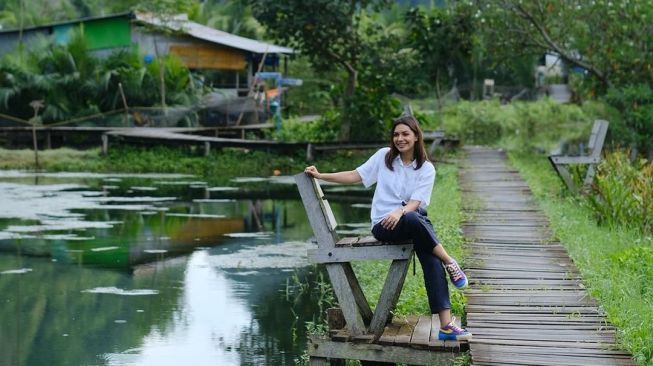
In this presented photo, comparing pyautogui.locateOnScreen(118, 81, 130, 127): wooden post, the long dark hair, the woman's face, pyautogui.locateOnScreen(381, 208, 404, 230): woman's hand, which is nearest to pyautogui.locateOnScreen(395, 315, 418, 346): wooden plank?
pyautogui.locateOnScreen(381, 208, 404, 230): woman's hand

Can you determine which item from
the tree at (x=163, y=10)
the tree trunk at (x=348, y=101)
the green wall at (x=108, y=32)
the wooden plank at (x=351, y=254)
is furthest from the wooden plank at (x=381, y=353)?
the green wall at (x=108, y=32)

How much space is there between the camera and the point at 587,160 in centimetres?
1526

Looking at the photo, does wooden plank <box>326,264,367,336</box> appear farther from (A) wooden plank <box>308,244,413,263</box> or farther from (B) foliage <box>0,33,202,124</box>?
(B) foliage <box>0,33,202,124</box>

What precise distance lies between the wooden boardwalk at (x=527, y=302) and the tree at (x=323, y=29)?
1146 cm

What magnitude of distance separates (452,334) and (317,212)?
3.75 ft

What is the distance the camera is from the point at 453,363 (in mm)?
7012

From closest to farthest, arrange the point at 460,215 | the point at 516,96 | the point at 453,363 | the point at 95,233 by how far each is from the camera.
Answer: the point at 453,363 < the point at 460,215 < the point at 95,233 < the point at 516,96

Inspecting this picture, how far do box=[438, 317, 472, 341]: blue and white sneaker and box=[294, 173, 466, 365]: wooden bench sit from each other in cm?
6

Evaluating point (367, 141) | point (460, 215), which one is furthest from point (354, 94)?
point (460, 215)

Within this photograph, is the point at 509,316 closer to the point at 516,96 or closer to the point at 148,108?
the point at 148,108

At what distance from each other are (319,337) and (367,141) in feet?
57.9

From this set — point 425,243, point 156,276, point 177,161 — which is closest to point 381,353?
point 425,243

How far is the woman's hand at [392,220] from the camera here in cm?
707

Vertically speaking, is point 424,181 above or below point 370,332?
above
